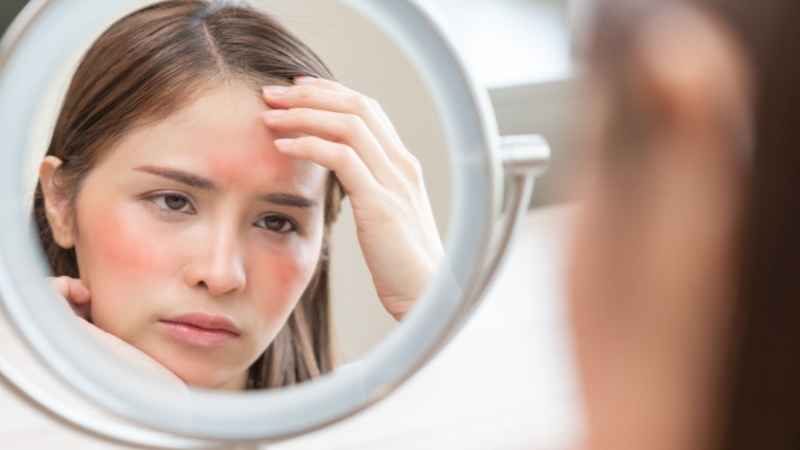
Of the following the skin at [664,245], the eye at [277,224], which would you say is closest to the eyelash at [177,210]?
the eye at [277,224]

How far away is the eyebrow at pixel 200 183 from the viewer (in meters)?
0.68

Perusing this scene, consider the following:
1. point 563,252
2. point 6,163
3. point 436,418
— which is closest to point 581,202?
point 563,252

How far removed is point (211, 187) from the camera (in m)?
0.68

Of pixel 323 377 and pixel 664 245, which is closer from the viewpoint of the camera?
pixel 664 245

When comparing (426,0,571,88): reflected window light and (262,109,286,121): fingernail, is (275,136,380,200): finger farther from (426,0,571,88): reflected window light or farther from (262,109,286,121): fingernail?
(426,0,571,88): reflected window light

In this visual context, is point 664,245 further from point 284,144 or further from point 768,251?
point 284,144

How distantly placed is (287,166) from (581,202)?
0.91ft

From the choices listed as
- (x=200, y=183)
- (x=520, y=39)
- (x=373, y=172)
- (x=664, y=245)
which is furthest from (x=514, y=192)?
(x=520, y=39)

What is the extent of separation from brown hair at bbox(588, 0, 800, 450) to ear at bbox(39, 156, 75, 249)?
43 cm

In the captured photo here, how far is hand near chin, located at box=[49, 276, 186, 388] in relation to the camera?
685 millimetres

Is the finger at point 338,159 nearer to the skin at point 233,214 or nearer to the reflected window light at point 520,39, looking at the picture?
the skin at point 233,214

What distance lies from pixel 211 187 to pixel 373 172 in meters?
0.10

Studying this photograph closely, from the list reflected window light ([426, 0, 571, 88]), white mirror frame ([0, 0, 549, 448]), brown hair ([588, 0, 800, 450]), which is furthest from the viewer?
reflected window light ([426, 0, 571, 88])

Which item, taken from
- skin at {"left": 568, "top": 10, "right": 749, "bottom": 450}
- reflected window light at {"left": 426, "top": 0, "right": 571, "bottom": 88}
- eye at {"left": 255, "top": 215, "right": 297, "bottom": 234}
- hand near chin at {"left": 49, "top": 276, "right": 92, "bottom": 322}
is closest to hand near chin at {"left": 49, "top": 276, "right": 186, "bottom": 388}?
hand near chin at {"left": 49, "top": 276, "right": 92, "bottom": 322}
